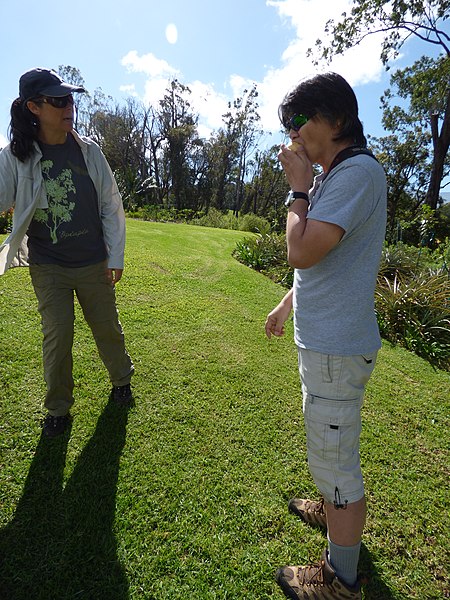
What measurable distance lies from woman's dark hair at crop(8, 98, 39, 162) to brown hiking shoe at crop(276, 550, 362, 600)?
2.47 meters

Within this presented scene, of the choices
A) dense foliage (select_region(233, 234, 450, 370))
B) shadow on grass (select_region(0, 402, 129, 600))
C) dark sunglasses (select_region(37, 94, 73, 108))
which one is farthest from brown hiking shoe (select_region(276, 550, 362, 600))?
dense foliage (select_region(233, 234, 450, 370))

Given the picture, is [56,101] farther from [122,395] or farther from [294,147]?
[122,395]

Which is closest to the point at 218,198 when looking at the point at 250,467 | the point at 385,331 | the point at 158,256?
the point at 158,256

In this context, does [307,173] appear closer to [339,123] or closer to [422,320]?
[339,123]

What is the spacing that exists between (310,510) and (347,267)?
1403mm

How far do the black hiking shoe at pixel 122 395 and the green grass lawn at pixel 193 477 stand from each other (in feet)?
0.23

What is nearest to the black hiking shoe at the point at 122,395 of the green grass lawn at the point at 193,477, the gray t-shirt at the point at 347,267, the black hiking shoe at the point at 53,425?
the green grass lawn at the point at 193,477

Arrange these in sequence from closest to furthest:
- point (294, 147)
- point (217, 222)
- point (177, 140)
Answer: point (294, 147), point (217, 222), point (177, 140)

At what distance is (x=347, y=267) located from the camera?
1204 millimetres

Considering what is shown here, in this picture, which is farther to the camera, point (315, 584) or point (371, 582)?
point (371, 582)

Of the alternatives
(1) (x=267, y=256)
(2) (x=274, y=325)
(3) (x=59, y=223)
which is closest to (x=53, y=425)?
(3) (x=59, y=223)

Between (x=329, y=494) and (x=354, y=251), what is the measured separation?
0.91 meters

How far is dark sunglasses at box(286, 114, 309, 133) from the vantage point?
1206 millimetres

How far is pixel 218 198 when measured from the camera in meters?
34.7
